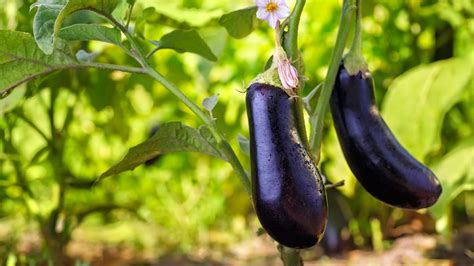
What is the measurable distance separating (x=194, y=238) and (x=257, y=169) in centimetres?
148

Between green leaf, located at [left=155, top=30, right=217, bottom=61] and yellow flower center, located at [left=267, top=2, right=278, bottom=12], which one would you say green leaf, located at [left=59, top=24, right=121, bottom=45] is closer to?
green leaf, located at [left=155, top=30, right=217, bottom=61]

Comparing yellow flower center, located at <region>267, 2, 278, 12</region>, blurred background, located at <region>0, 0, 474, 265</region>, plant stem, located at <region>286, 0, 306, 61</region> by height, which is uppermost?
yellow flower center, located at <region>267, 2, 278, 12</region>

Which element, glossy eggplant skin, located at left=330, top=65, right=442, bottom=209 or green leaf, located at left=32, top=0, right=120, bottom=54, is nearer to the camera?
green leaf, located at left=32, top=0, right=120, bottom=54

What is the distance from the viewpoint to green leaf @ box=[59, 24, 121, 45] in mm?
893

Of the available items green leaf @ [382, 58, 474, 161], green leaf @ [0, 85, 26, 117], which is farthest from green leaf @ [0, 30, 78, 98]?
green leaf @ [382, 58, 474, 161]

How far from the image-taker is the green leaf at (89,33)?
0.89m

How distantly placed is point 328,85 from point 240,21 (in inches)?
6.7

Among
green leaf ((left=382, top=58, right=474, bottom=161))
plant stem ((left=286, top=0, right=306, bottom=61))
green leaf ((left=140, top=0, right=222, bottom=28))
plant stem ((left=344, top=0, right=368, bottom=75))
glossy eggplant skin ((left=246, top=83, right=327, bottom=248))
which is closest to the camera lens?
glossy eggplant skin ((left=246, top=83, right=327, bottom=248))

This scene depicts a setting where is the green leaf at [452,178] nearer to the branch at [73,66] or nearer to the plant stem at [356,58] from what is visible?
the plant stem at [356,58]

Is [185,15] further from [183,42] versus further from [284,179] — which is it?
[284,179]

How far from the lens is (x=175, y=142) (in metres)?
0.94

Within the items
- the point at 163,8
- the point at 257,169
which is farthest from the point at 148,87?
the point at 257,169

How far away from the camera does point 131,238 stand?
235 centimetres

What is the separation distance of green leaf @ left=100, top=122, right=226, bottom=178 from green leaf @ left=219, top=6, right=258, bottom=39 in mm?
176
